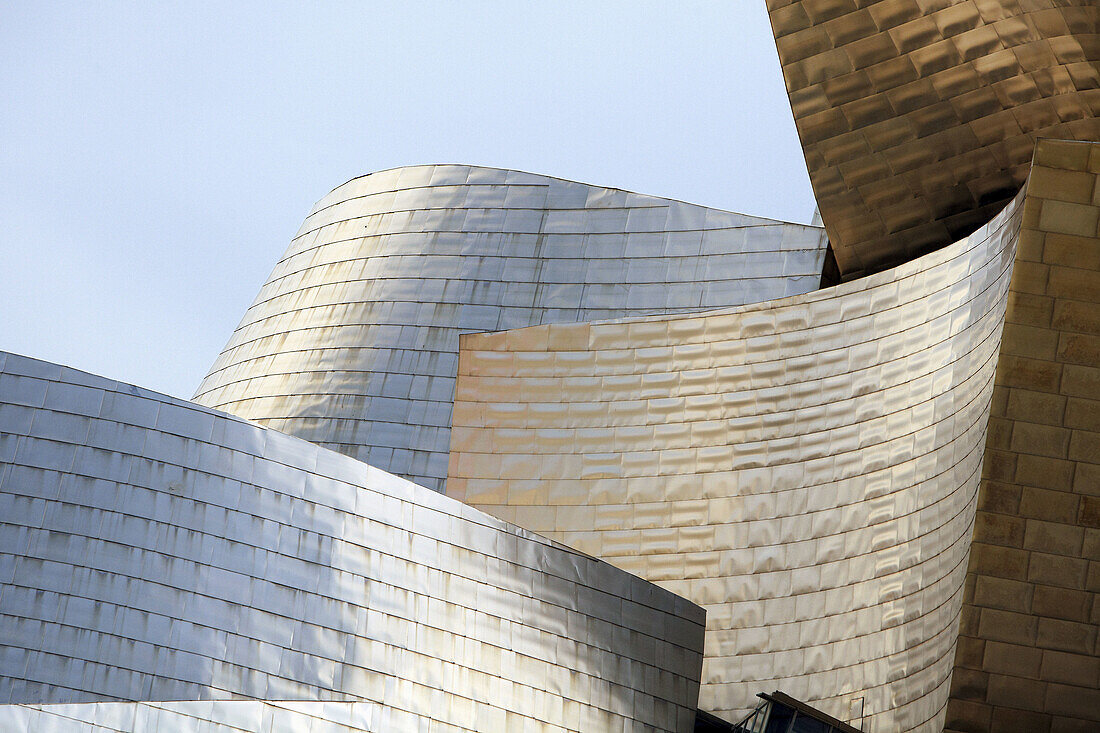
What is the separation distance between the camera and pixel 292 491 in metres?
12.9

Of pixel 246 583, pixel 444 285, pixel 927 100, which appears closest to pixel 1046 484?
pixel 927 100

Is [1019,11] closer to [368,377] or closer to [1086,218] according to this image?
[1086,218]

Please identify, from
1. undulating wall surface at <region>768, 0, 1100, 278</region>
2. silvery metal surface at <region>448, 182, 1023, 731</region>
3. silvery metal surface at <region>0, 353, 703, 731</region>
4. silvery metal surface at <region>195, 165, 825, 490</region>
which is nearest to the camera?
silvery metal surface at <region>0, 353, 703, 731</region>

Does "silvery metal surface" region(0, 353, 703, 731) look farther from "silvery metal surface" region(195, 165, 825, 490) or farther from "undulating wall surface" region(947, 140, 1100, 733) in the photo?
"silvery metal surface" region(195, 165, 825, 490)

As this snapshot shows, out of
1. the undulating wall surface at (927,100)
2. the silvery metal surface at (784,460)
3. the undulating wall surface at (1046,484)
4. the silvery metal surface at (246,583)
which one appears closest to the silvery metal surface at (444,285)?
the silvery metal surface at (784,460)

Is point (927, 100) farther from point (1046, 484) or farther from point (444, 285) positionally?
point (444, 285)

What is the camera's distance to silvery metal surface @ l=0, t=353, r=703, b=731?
38.6 ft

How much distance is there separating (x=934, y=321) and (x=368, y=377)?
10.6 meters

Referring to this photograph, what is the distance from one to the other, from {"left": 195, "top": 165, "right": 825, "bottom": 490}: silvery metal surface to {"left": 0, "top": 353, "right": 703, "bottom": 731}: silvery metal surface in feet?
26.2

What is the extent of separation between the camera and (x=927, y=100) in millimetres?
16062

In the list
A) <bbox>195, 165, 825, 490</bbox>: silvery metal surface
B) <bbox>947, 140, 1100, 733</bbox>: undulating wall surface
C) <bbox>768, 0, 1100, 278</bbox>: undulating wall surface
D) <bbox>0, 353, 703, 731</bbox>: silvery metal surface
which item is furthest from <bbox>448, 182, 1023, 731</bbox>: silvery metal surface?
<bbox>195, 165, 825, 490</bbox>: silvery metal surface

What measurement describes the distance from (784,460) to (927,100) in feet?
14.8

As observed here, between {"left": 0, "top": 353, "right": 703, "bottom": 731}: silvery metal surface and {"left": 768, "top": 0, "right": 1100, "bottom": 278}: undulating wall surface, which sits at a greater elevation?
{"left": 768, "top": 0, "right": 1100, "bottom": 278}: undulating wall surface

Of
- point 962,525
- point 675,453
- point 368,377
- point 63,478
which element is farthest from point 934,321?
point 368,377
